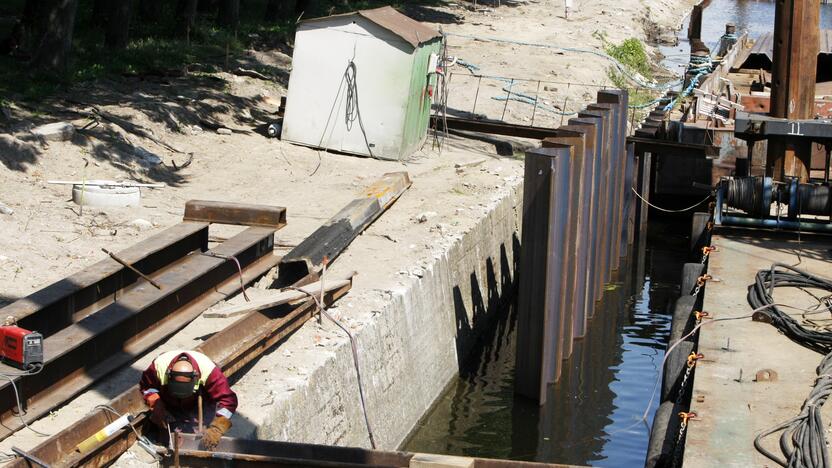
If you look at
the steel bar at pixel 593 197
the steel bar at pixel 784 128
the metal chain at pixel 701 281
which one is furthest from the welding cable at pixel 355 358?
the steel bar at pixel 784 128

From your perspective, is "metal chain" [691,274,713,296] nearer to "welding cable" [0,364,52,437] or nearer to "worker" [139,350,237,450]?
"worker" [139,350,237,450]

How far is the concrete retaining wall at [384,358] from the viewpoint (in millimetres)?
9469

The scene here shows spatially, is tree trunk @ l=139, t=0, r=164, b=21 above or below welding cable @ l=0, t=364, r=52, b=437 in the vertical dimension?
above

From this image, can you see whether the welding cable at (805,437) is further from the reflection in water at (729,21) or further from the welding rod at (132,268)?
A: the reflection in water at (729,21)

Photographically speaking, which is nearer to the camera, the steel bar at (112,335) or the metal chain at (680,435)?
the metal chain at (680,435)

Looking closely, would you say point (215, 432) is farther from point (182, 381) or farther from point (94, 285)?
point (94, 285)

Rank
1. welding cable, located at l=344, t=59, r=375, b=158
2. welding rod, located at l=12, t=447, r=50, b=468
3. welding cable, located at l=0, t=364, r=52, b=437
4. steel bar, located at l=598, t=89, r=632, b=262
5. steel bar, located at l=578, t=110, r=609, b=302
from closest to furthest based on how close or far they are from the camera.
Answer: welding rod, located at l=12, t=447, r=50, b=468 < welding cable, located at l=0, t=364, r=52, b=437 < steel bar, located at l=578, t=110, r=609, b=302 < steel bar, located at l=598, t=89, r=632, b=262 < welding cable, located at l=344, t=59, r=375, b=158

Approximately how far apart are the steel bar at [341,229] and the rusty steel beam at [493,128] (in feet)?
12.2

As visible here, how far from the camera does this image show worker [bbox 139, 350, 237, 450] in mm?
8023

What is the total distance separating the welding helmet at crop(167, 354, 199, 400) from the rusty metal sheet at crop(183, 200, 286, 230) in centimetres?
522

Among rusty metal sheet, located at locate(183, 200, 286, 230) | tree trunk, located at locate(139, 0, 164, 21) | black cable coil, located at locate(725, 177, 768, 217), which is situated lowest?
rusty metal sheet, located at locate(183, 200, 286, 230)

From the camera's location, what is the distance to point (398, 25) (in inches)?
729

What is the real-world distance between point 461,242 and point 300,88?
544 cm

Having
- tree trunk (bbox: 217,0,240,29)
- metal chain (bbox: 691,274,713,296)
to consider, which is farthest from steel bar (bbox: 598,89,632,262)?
tree trunk (bbox: 217,0,240,29)
